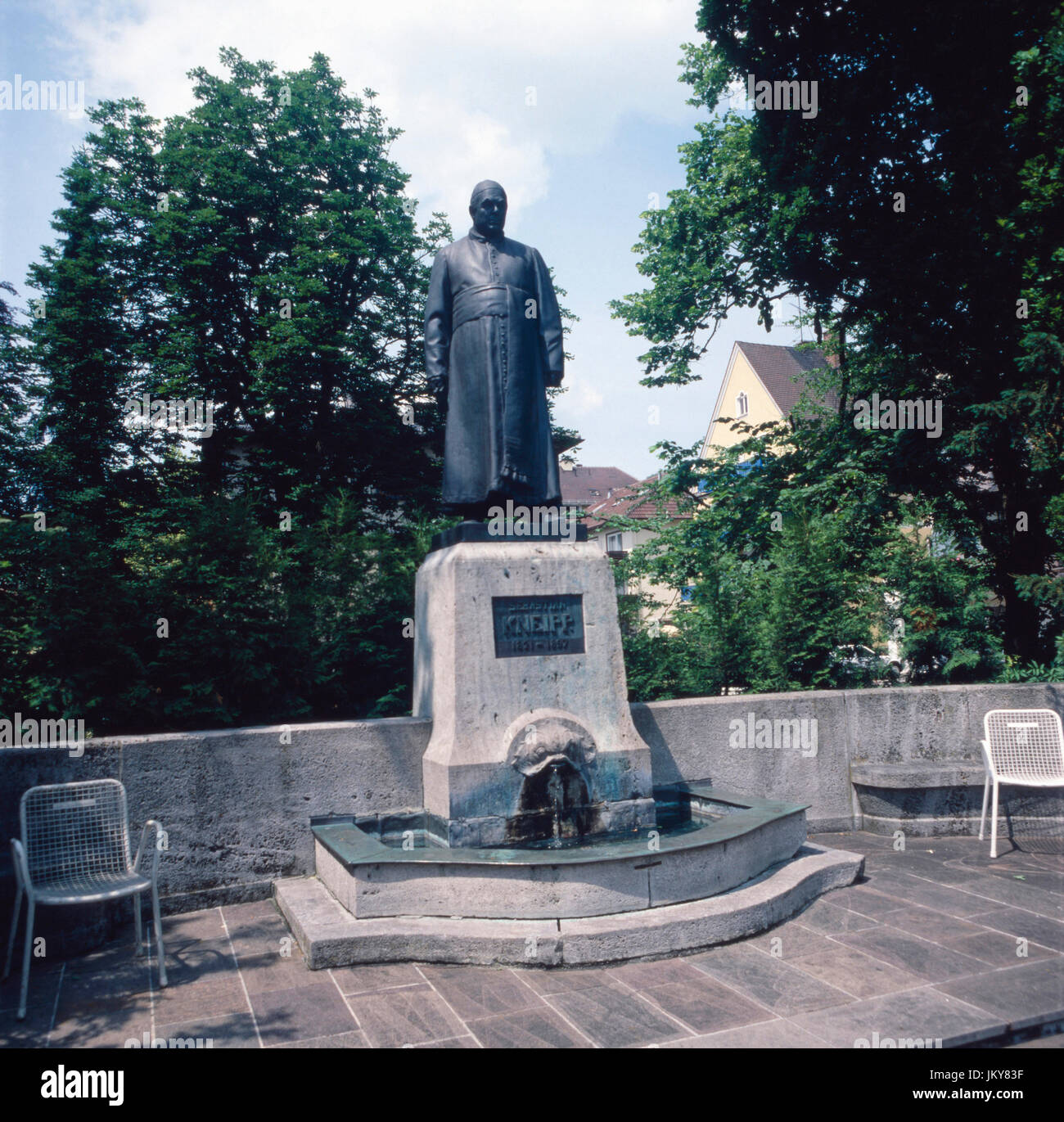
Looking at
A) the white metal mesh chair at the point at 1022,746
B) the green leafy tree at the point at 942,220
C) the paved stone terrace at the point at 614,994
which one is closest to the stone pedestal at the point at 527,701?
the paved stone terrace at the point at 614,994

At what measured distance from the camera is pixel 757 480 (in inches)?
532

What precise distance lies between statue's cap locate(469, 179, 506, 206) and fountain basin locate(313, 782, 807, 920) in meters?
4.69

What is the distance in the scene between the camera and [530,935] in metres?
4.50

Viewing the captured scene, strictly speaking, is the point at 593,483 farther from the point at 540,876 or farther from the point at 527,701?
the point at 540,876

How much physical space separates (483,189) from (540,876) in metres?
4.93

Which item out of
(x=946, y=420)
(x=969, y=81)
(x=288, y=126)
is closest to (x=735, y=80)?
(x=969, y=81)

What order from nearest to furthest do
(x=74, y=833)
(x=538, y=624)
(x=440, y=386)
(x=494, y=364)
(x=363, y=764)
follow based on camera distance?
(x=74, y=833) → (x=538, y=624) → (x=363, y=764) → (x=494, y=364) → (x=440, y=386)

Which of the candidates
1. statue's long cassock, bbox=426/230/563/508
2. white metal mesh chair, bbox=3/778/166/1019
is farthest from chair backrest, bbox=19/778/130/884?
statue's long cassock, bbox=426/230/563/508

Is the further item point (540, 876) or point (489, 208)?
point (489, 208)

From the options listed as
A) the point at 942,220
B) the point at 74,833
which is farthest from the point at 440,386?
the point at 942,220

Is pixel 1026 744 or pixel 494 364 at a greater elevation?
pixel 494 364

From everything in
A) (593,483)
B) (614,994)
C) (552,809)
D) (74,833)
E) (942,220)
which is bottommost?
(614,994)

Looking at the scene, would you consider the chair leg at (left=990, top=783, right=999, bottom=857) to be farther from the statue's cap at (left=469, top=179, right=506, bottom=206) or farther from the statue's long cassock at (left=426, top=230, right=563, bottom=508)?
the statue's cap at (left=469, top=179, right=506, bottom=206)

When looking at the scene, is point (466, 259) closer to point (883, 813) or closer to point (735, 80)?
point (883, 813)
